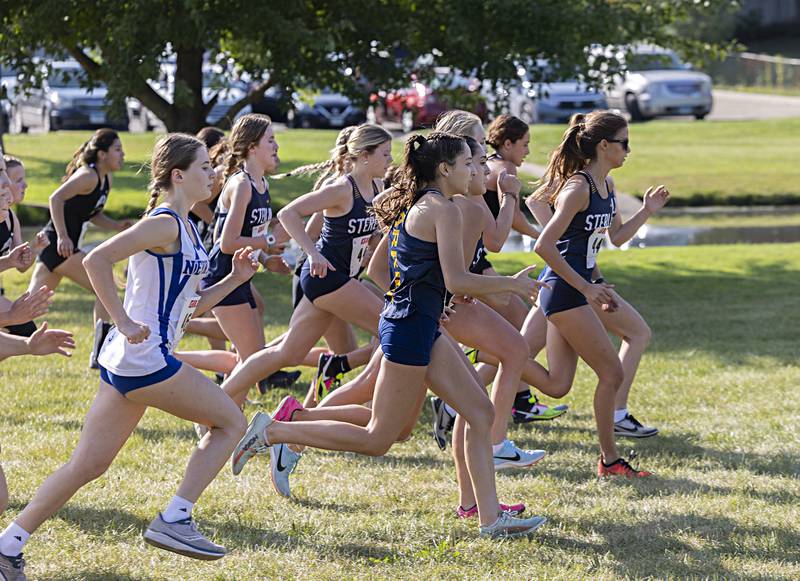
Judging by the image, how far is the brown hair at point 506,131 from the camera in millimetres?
7621

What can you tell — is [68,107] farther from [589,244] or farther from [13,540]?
[13,540]

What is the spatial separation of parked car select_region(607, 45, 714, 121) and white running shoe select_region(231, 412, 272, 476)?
30989mm

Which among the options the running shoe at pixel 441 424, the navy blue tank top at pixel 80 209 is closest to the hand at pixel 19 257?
the running shoe at pixel 441 424

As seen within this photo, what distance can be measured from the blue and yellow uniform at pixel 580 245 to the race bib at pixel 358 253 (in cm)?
121

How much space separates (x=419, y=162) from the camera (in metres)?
5.60

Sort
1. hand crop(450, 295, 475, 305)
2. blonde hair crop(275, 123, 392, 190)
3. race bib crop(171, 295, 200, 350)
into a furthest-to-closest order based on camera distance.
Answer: blonde hair crop(275, 123, 392, 190), hand crop(450, 295, 475, 305), race bib crop(171, 295, 200, 350)

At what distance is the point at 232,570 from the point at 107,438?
0.82 metres

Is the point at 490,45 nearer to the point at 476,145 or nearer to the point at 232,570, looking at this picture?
the point at 476,145

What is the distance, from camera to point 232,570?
5332mm

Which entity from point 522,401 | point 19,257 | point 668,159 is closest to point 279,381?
point 522,401

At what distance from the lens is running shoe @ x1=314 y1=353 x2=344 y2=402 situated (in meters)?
7.80

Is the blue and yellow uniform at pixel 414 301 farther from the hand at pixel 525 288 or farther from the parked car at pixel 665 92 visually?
the parked car at pixel 665 92

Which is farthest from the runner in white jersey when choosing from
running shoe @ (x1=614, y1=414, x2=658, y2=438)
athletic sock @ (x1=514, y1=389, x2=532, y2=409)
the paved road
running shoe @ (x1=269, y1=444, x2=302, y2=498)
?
the paved road

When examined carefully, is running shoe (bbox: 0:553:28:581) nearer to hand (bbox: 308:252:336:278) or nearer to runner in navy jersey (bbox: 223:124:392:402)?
runner in navy jersey (bbox: 223:124:392:402)
